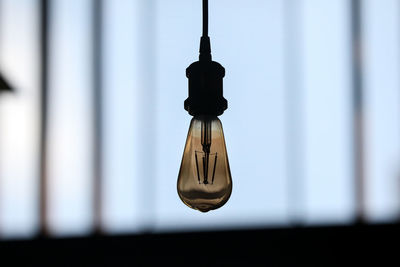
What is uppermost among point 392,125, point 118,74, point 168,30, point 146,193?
point 168,30

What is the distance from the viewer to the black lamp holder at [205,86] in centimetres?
122

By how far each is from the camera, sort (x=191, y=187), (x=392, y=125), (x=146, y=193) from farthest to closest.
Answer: (x=392, y=125) < (x=146, y=193) < (x=191, y=187)

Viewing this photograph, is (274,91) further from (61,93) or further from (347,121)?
(61,93)

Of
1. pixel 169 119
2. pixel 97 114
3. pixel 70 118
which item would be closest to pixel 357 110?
pixel 169 119

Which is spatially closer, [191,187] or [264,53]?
[191,187]

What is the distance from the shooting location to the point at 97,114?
15.0 ft

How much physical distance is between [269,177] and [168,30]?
4.58 feet

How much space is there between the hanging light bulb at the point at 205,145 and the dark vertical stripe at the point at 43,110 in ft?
11.2

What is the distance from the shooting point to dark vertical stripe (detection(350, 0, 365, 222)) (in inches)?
186

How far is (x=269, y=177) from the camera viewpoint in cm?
459

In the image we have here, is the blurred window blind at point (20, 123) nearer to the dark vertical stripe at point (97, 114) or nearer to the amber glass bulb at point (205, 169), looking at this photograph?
the dark vertical stripe at point (97, 114)

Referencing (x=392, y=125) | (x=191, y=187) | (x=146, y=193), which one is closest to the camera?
(x=191, y=187)

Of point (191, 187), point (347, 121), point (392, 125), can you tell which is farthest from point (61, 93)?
point (191, 187)

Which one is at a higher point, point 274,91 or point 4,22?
point 4,22
